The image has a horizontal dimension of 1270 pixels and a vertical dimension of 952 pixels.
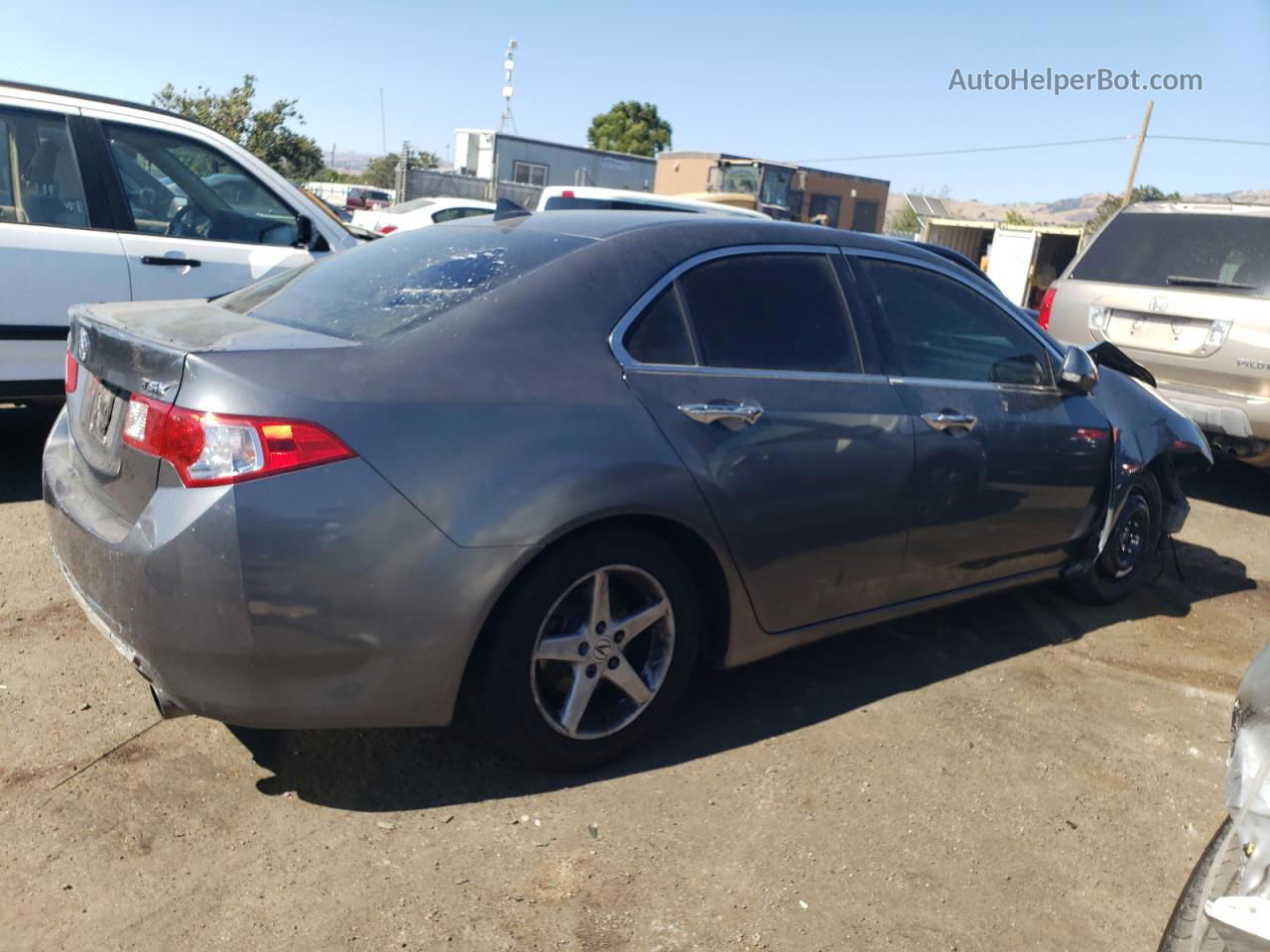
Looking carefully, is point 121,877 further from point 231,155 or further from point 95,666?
point 231,155

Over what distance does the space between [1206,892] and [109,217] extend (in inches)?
204

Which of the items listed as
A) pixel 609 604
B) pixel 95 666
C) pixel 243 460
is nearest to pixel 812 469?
pixel 609 604

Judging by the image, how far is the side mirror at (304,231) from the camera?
570 cm

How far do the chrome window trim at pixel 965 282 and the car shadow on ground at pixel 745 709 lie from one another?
1083 mm

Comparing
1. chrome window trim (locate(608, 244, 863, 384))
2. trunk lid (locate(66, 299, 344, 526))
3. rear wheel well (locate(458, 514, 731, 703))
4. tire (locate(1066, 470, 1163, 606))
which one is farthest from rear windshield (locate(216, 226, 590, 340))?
tire (locate(1066, 470, 1163, 606))

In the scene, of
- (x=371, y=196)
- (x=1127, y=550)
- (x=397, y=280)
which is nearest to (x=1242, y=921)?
(x=397, y=280)

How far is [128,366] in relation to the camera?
9.18 feet

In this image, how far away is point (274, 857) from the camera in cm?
267

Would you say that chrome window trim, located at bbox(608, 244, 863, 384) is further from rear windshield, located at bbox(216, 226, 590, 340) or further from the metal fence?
the metal fence

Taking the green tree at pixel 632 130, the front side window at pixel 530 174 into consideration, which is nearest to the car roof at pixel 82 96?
the front side window at pixel 530 174

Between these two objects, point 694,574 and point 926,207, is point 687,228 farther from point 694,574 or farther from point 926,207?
point 926,207

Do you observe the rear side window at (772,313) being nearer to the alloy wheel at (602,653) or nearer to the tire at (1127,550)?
the alloy wheel at (602,653)

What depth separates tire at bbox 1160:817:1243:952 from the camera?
6.83 feet

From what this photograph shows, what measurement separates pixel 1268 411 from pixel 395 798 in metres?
5.69
